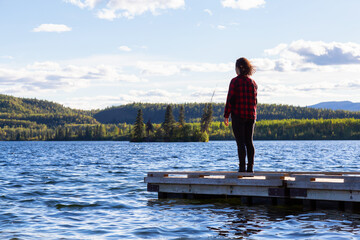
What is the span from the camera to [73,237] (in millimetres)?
9820

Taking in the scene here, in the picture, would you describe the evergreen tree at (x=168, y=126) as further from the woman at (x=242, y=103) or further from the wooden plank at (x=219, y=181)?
the woman at (x=242, y=103)

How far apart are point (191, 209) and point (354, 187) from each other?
4.63m

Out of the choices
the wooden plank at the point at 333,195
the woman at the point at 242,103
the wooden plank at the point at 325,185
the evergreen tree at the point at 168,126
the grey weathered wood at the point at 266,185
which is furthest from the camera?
the evergreen tree at the point at 168,126

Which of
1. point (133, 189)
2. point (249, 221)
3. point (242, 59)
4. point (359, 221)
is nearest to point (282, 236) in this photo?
point (249, 221)

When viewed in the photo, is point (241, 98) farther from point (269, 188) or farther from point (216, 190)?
point (216, 190)

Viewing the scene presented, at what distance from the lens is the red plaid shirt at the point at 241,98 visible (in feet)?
40.4

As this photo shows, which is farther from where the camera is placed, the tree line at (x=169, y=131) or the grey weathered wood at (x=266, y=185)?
the tree line at (x=169, y=131)

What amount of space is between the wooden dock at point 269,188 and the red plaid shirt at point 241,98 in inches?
74.5

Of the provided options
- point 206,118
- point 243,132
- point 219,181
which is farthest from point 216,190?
point 206,118

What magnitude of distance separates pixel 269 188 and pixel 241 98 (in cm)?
270

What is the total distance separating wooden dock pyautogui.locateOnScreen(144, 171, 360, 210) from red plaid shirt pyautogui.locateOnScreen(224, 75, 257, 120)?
1893 millimetres

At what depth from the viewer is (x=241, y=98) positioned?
485 inches

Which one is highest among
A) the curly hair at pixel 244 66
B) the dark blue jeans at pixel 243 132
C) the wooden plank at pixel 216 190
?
the curly hair at pixel 244 66

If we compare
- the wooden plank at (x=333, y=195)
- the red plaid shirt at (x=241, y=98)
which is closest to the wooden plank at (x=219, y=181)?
the wooden plank at (x=333, y=195)
